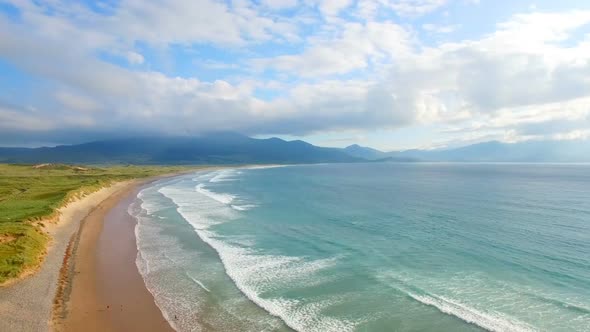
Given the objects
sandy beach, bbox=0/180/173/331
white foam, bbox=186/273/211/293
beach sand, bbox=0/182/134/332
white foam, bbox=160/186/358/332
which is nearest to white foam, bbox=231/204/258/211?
white foam, bbox=160/186/358/332

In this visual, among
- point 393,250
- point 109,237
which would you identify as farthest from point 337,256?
point 109,237

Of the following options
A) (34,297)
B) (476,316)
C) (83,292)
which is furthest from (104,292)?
(476,316)

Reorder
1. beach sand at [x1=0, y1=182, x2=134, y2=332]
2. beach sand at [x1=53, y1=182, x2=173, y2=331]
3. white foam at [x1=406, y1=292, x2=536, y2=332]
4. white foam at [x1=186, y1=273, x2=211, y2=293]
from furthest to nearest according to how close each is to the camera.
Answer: white foam at [x1=186, y1=273, x2=211, y2=293] < beach sand at [x1=53, y1=182, x2=173, y2=331] < white foam at [x1=406, y1=292, x2=536, y2=332] < beach sand at [x1=0, y1=182, x2=134, y2=332]

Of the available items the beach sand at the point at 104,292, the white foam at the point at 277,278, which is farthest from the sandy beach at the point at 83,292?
the white foam at the point at 277,278

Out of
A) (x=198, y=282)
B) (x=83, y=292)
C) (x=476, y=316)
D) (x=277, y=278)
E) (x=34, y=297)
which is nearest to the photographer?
(x=476, y=316)

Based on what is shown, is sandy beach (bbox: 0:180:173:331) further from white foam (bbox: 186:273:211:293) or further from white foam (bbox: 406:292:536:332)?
white foam (bbox: 406:292:536:332)

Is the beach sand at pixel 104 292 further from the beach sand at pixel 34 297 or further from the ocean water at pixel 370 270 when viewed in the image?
the ocean water at pixel 370 270

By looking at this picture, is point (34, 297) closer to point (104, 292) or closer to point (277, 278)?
point (104, 292)
